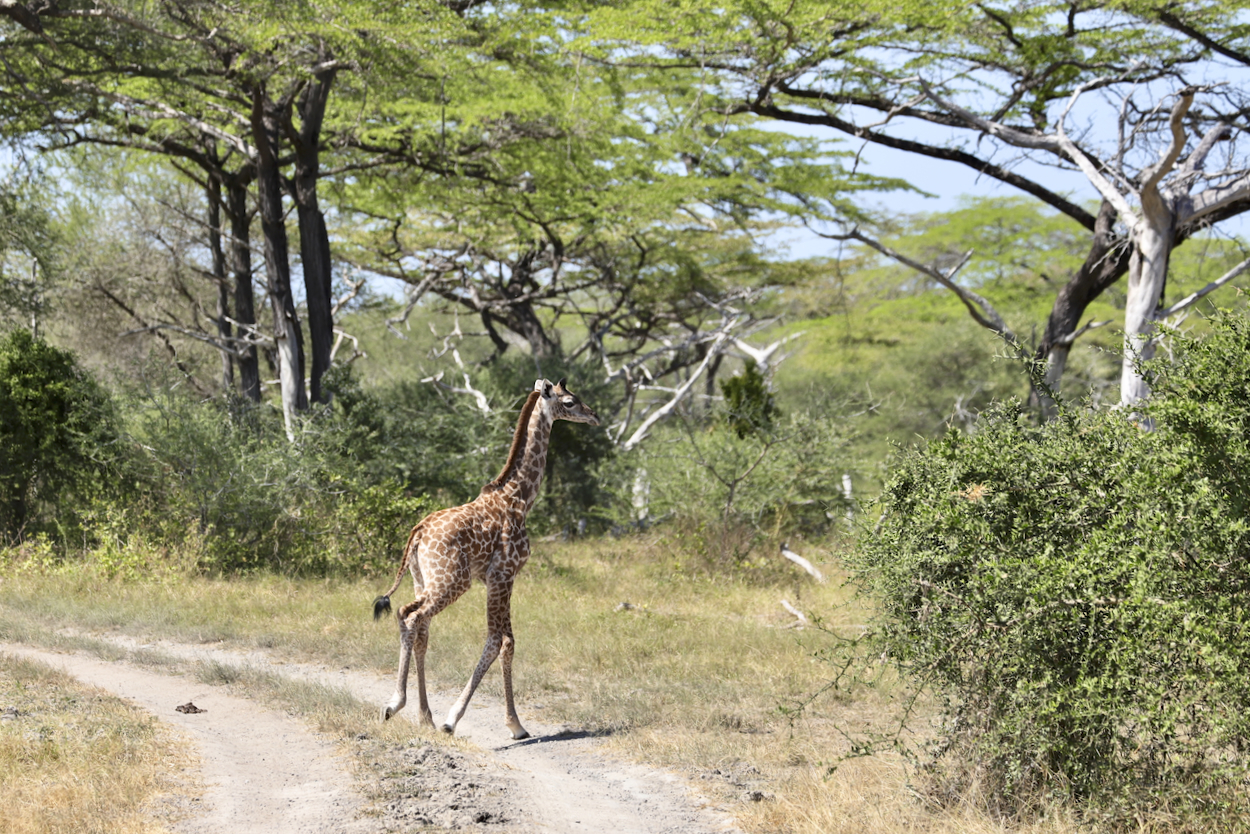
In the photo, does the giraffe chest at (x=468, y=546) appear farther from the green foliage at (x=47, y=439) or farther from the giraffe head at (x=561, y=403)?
the green foliage at (x=47, y=439)

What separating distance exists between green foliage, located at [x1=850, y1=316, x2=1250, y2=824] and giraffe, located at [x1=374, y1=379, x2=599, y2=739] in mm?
2474

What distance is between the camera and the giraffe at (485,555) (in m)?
6.67

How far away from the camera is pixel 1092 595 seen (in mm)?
4660

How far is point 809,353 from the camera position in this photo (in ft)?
119

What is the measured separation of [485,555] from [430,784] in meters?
1.65

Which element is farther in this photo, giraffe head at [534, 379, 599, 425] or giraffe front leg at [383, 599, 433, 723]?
giraffe head at [534, 379, 599, 425]

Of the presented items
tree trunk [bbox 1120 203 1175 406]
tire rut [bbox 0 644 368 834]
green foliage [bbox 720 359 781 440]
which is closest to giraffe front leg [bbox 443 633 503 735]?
tire rut [bbox 0 644 368 834]

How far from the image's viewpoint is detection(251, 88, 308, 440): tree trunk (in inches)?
643

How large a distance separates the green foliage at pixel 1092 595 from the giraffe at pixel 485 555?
2.47m

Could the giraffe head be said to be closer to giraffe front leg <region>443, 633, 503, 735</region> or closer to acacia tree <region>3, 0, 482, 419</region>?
giraffe front leg <region>443, 633, 503, 735</region>

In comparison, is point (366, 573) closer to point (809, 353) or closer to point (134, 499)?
point (134, 499)

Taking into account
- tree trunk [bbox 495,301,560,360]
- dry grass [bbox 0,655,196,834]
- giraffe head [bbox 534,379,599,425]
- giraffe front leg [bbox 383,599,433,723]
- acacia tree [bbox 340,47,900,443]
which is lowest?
dry grass [bbox 0,655,196,834]

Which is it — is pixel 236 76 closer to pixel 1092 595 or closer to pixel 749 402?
pixel 749 402

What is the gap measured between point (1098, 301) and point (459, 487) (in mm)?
23002
